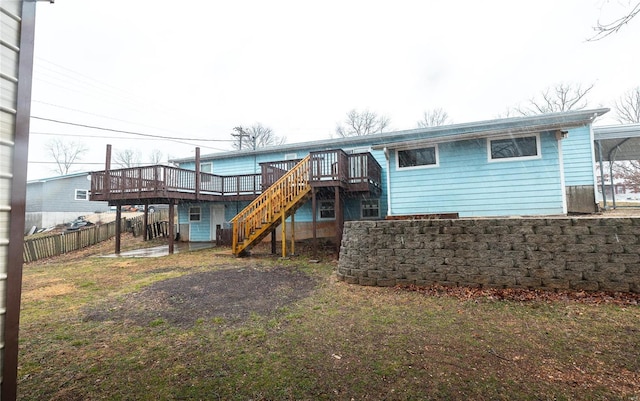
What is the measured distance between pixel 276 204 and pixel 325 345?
7059 mm

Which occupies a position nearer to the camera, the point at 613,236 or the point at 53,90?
the point at 613,236

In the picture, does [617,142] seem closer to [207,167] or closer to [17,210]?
Answer: [17,210]

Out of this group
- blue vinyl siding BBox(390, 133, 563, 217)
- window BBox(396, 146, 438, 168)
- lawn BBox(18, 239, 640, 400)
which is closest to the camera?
lawn BBox(18, 239, 640, 400)

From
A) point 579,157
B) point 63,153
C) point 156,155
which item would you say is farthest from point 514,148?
point 156,155

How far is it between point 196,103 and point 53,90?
1247 cm

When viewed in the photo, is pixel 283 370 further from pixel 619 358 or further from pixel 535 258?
pixel 535 258

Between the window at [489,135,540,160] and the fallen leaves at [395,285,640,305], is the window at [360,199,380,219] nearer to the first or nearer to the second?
the window at [489,135,540,160]

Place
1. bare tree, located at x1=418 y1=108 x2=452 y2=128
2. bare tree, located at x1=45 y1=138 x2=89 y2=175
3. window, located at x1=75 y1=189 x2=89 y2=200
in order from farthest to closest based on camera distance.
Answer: bare tree, located at x1=45 y1=138 x2=89 y2=175, bare tree, located at x1=418 y1=108 x2=452 y2=128, window, located at x1=75 y1=189 x2=89 y2=200

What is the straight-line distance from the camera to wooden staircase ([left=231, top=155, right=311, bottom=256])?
393 inches

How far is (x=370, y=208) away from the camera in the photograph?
42.9ft

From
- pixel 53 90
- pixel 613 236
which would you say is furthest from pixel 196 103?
pixel 613 236

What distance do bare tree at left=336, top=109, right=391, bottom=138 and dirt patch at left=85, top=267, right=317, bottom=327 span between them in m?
29.5

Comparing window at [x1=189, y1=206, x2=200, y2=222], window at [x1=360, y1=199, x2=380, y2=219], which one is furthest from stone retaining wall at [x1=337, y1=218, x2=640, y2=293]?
window at [x1=189, y1=206, x2=200, y2=222]

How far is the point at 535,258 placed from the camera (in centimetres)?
513
